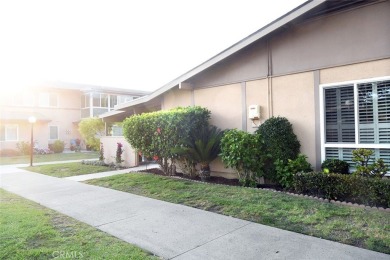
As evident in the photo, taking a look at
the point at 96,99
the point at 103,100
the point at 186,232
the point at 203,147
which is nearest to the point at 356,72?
the point at 203,147

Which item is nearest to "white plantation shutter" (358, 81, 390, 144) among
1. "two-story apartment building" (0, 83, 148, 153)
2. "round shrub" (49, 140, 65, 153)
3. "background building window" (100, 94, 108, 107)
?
"two-story apartment building" (0, 83, 148, 153)

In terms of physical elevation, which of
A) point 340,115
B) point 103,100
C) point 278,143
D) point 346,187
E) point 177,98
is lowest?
point 346,187

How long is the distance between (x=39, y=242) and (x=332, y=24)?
25.3 ft

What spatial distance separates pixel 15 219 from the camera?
530 centimetres

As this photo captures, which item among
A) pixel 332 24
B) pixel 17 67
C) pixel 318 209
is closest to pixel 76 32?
pixel 332 24

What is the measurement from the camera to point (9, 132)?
23.9 metres

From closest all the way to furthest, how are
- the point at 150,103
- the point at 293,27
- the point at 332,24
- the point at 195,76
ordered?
the point at 332,24 < the point at 293,27 < the point at 195,76 < the point at 150,103

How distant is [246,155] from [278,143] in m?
0.90

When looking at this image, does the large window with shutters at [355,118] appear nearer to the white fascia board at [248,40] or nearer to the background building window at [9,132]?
the white fascia board at [248,40]

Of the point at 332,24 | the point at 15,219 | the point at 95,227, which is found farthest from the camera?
the point at 332,24

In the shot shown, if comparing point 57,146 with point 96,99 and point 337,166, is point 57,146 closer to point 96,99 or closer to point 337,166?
point 96,99

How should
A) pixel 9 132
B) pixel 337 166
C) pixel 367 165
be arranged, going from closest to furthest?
pixel 367 165 → pixel 337 166 → pixel 9 132

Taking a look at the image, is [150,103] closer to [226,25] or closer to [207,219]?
[226,25]

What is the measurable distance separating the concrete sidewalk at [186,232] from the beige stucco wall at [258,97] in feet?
12.6
